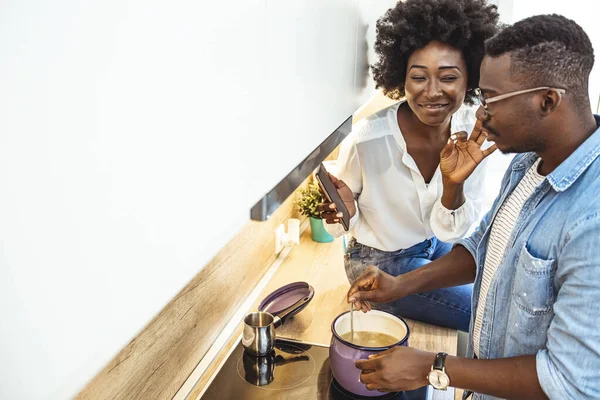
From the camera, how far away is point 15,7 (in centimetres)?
37

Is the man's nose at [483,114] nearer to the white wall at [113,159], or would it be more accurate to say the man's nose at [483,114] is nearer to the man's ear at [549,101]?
the man's ear at [549,101]

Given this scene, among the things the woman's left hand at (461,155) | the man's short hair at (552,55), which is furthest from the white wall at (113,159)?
the woman's left hand at (461,155)

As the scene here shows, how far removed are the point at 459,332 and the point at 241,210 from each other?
3.45ft

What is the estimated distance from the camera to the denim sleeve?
829 millimetres

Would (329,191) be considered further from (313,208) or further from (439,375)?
(313,208)

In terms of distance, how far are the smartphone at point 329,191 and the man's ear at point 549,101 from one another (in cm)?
47

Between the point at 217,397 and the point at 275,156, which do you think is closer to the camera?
the point at 275,156

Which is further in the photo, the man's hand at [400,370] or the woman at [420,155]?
the woman at [420,155]

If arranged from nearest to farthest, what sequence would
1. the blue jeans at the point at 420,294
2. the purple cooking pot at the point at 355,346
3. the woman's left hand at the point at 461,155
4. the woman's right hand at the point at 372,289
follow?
1. the purple cooking pot at the point at 355,346
2. the woman's right hand at the point at 372,289
3. the woman's left hand at the point at 461,155
4. the blue jeans at the point at 420,294

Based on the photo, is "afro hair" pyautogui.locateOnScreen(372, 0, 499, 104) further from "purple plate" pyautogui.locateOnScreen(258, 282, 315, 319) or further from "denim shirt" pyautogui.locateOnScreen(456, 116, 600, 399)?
"purple plate" pyautogui.locateOnScreen(258, 282, 315, 319)

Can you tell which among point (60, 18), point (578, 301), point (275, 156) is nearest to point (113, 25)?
point (60, 18)

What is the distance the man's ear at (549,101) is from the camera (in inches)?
35.7

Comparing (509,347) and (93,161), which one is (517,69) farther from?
(93,161)

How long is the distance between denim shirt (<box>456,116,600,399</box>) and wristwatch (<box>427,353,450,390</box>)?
0.49 feet
